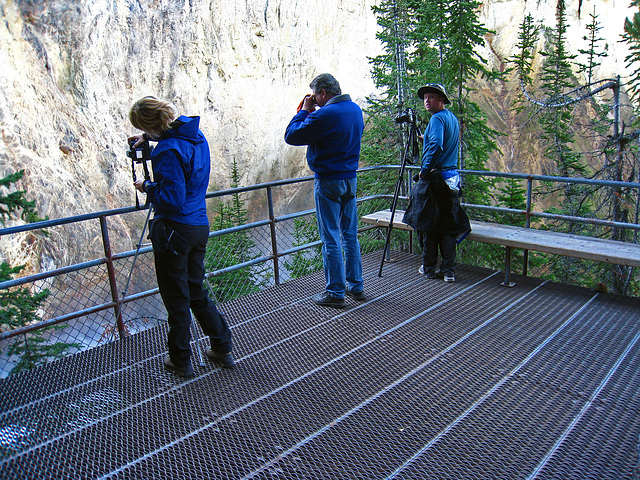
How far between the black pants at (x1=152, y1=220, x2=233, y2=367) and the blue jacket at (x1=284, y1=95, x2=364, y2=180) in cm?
138

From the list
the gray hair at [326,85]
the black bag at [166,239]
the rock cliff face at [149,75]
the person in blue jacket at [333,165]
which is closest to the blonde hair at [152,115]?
the black bag at [166,239]

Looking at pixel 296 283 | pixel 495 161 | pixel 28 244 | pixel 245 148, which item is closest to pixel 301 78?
pixel 245 148

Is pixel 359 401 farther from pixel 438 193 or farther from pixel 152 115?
pixel 438 193

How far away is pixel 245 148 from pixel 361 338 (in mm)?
25156

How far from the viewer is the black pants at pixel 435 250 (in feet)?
18.5

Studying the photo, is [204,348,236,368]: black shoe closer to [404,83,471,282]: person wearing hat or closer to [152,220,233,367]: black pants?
[152,220,233,367]: black pants

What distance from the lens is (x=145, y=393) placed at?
11.7ft

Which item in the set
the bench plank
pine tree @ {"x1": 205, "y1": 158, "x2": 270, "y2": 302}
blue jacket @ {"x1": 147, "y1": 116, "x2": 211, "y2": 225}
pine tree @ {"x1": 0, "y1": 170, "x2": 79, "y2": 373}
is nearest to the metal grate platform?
the bench plank

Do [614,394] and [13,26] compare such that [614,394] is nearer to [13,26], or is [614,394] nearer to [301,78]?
[13,26]

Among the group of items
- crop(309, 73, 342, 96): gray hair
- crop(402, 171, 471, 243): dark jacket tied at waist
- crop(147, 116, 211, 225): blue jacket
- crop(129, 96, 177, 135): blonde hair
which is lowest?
crop(402, 171, 471, 243): dark jacket tied at waist

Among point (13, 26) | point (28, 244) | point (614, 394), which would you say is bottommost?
point (28, 244)

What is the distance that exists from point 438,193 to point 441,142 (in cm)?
55

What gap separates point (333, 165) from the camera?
4.71 m

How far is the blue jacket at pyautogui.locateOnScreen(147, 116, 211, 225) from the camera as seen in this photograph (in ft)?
11.0
